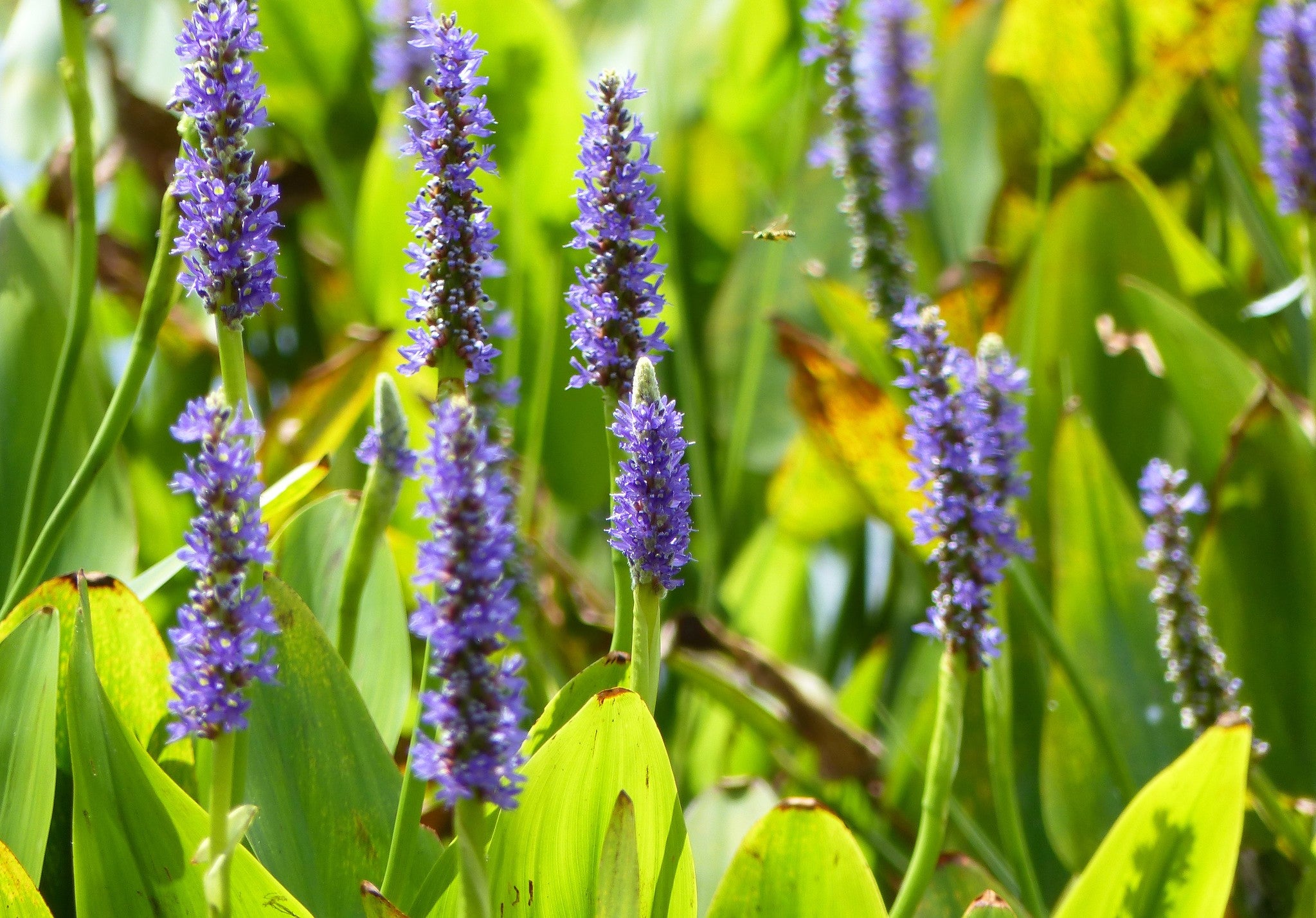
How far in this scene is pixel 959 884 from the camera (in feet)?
2.72

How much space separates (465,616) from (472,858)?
0.11 meters

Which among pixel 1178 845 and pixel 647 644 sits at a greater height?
pixel 647 644

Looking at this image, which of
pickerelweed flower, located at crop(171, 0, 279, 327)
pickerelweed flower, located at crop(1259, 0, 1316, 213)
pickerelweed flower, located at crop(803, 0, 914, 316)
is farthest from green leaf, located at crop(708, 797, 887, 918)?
pickerelweed flower, located at crop(1259, 0, 1316, 213)

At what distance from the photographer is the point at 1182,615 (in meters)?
0.89

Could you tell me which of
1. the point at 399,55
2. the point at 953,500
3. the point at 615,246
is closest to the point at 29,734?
the point at 615,246

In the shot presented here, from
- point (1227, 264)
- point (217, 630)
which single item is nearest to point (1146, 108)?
point (1227, 264)

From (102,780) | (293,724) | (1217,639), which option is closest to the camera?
(102,780)

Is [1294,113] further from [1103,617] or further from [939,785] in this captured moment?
[939,785]

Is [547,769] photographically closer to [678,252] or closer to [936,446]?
[936,446]

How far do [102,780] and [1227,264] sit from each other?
1.51 metres

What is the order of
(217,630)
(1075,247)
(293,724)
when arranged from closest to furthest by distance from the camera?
(217,630) → (293,724) → (1075,247)

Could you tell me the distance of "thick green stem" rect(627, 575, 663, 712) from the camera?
0.63m

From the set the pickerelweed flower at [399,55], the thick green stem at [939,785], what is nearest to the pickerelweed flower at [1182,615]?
the thick green stem at [939,785]

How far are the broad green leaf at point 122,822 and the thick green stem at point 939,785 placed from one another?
1.24 feet
